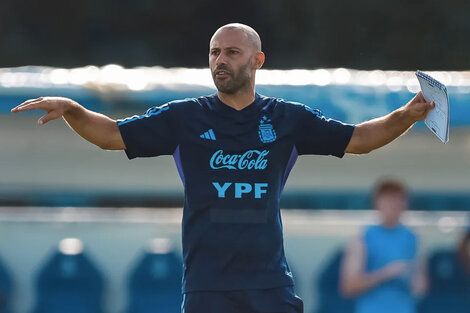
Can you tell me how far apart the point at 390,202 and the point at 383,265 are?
395mm

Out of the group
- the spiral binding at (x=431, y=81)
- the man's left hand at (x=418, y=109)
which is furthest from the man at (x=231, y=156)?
the spiral binding at (x=431, y=81)

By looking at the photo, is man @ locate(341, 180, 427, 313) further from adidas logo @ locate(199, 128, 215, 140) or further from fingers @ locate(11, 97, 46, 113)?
fingers @ locate(11, 97, 46, 113)

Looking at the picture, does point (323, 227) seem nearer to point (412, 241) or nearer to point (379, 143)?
point (412, 241)

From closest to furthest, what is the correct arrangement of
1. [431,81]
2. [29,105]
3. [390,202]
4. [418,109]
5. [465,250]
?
[29,105]
[431,81]
[418,109]
[390,202]
[465,250]

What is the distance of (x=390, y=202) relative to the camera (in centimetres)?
672

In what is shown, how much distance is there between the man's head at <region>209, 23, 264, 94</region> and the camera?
4.16 m

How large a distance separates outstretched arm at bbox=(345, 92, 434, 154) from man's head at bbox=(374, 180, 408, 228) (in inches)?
91.7

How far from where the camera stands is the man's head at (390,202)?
22.0 feet

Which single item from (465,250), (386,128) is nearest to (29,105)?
(386,128)

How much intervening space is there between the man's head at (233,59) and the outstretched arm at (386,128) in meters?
0.48

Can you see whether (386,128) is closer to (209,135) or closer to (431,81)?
(431,81)

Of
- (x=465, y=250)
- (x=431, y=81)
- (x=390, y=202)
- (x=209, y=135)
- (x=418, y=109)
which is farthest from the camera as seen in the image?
(x=465, y=250)

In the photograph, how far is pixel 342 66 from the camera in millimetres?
12469

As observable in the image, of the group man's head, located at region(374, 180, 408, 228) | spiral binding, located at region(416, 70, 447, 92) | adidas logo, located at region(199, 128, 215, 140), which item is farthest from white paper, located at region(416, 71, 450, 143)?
man's head, located at region(374, 180, 408, 228)
